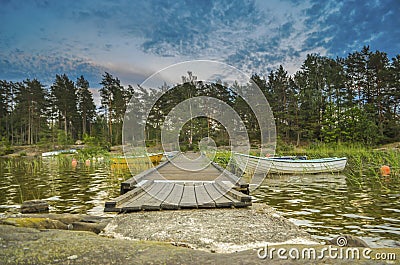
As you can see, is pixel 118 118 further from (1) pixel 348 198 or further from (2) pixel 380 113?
(1) pixel 348 198

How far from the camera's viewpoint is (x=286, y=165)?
11.6m

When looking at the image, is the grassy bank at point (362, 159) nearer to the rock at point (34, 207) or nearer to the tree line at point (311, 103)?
the tree line at point (311, 103)

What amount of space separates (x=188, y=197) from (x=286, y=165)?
6996 mm

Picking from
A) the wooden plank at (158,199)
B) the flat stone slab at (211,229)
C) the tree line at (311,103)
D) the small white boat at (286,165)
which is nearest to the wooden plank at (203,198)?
the flat stone slab at (211,229)

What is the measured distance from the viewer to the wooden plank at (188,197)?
501 cm

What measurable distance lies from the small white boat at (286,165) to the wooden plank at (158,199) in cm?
528

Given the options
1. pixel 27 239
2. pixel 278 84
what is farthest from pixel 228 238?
pixel 278 84

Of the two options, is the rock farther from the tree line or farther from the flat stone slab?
the tree line

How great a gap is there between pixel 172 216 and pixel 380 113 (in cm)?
3533

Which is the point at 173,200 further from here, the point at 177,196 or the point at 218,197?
the point at 218,197

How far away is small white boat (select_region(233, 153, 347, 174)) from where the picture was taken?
1141cm

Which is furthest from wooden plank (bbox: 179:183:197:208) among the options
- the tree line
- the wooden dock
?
the tree line

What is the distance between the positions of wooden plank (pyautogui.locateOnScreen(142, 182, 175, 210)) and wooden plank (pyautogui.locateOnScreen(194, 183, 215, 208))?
0.61 m

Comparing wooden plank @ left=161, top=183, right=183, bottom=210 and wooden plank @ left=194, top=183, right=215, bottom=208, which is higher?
wooden plank @ left=161, top=183, right=183, bottom=210
